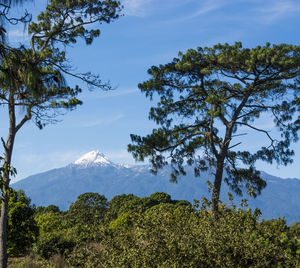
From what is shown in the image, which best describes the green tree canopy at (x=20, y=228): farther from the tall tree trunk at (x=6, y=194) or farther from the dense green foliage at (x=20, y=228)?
the tall tree trunk at (x=6, y=194)

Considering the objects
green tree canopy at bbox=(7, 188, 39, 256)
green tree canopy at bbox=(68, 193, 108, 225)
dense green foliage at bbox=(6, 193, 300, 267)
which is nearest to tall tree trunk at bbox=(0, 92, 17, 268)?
green tree canopy at bbox=(7, 188, 39, 256)

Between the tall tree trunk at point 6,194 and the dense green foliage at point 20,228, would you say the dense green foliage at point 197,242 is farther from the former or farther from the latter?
the dense green foliage at point 20,228

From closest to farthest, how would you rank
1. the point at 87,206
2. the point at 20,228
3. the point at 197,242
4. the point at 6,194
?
the point at 197,242 → the point at 6,194 → the point at 20,228 → the point at 87,206

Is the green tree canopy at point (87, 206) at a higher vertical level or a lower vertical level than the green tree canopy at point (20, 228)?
higher

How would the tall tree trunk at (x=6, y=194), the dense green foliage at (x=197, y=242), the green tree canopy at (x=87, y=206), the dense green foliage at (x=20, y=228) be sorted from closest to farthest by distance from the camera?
the dense green foliage at (x=197, y=242), the tall tree trunk at (x=6, y=194), the dense green foliage at (x=20, y=228), the green tree canopy at (x=87, y=206)

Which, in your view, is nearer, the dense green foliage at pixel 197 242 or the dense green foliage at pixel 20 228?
the dense green foliage at pixel 197 242

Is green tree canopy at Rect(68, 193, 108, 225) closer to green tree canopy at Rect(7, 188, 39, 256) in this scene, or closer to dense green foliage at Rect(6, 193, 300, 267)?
green tree canopy at Rect(7, 188, 39, 256)

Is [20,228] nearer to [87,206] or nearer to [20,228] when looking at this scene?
[20,228]

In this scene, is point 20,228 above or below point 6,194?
below

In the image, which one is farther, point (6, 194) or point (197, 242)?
point (6, 194)

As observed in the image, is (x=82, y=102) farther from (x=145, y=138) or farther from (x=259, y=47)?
(x=259, y=47)

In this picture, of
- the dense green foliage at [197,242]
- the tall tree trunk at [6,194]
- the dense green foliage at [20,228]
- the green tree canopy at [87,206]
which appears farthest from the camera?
the green tree canopy at [87,206]

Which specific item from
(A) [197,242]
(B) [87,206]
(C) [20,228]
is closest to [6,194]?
(C) [20,228]

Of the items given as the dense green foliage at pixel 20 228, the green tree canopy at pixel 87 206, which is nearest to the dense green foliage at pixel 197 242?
the dense green foliage at pixel 20 228
